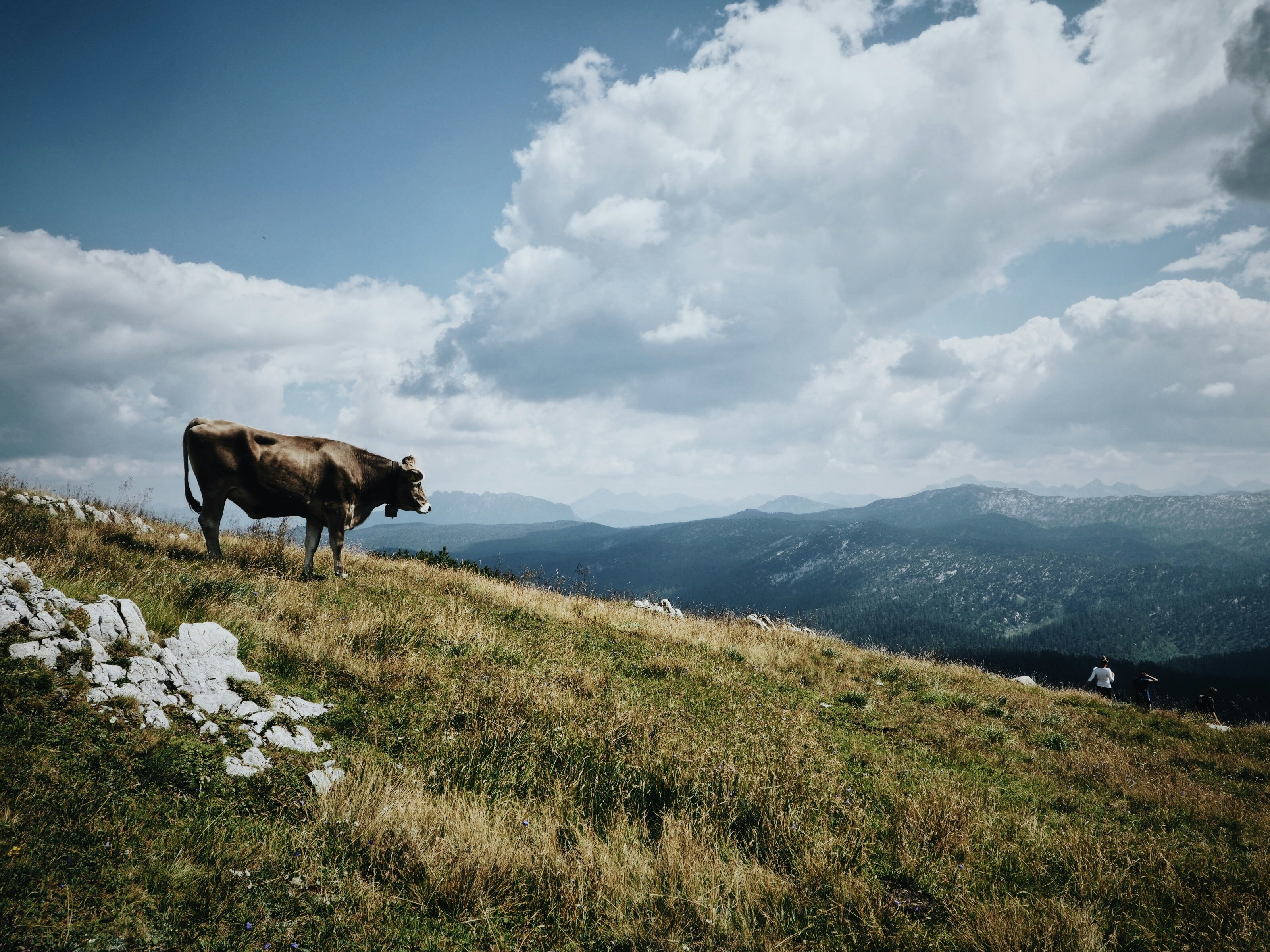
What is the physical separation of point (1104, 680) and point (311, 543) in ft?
96.1

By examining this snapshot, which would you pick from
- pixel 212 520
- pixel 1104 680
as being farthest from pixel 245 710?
pixel 1104 680

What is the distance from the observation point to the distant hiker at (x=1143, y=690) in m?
20.8

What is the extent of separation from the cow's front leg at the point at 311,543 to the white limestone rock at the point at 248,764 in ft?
26.7

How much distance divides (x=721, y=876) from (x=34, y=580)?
7.22 metres

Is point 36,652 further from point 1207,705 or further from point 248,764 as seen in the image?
point 1207,705

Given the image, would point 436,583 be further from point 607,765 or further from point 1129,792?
point 1129,792

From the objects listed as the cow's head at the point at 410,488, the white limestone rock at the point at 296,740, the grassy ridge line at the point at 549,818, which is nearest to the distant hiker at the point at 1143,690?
the grassy ridge line at the point at 549,818

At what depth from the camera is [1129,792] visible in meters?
8.40

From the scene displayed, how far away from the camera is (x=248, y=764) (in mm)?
4613

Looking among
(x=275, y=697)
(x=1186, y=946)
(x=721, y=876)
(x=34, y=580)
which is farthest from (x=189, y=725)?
(x=1186, y=946)

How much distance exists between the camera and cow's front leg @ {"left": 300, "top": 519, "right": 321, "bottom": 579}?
1213 centimetres

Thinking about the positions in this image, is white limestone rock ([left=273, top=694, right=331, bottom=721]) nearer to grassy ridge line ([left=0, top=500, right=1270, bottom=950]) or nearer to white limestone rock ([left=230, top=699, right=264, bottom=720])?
white limestone rock ([left=230, top=699, right=264, bottom=720])

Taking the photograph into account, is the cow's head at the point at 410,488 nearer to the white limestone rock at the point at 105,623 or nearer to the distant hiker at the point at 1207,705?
the white limestone rock at the point at 105,623

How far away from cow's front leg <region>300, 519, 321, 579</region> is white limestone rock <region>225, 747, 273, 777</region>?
814cm
